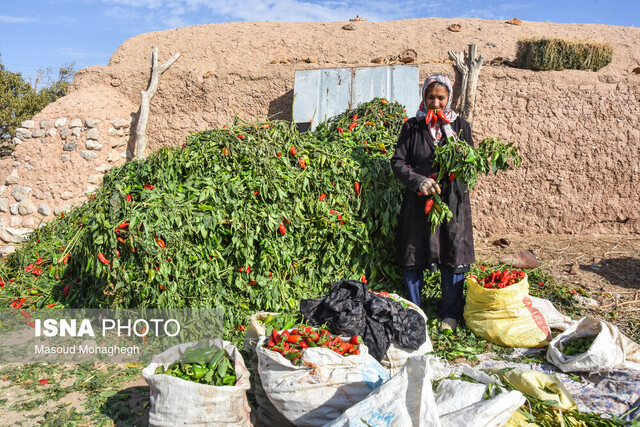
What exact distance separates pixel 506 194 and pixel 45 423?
490cm

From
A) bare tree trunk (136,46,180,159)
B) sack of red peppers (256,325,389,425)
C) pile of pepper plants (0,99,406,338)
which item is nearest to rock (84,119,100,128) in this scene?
bare tree trunk (136,46,180,159)

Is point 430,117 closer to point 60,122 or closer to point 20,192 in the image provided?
point 60,122

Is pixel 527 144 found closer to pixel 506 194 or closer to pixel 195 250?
pixel 506 194

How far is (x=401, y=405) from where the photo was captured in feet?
6.39

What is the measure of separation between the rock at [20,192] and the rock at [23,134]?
2.28 feet

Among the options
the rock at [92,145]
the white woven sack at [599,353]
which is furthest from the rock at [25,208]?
the white woven sack at [599,353]

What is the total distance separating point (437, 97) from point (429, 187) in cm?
72

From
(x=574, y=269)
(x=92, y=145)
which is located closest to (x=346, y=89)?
(x=574, y=269)

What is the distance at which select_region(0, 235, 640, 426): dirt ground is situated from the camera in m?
2.69

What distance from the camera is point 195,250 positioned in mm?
3240

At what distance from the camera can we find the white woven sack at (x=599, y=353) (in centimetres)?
280

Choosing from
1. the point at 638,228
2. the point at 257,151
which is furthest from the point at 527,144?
the point at 257,151

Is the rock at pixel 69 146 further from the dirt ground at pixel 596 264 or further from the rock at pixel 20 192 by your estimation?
the dirt ground at pixel 596 264

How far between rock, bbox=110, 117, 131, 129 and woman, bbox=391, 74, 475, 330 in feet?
14.3
